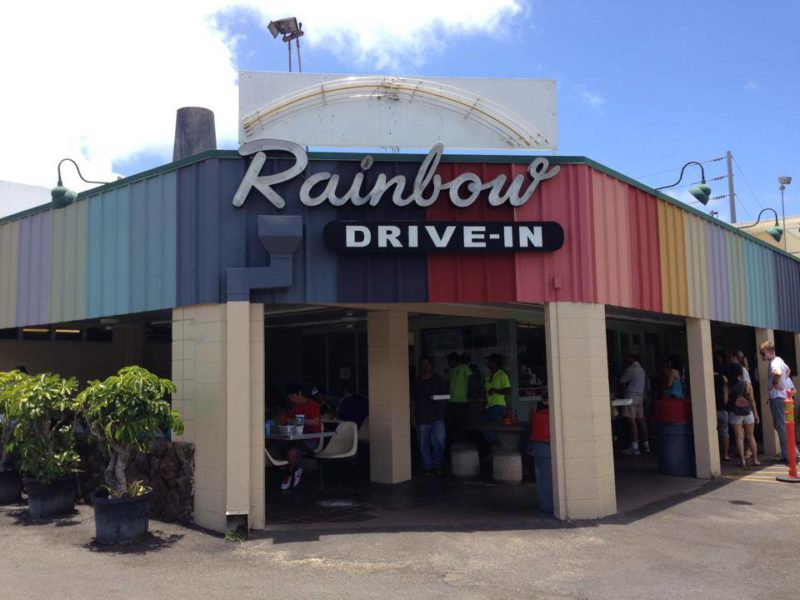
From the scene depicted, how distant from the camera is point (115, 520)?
24.5 feet

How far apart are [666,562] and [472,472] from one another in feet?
15.6

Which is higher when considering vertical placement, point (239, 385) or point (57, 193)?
point (57, 193)

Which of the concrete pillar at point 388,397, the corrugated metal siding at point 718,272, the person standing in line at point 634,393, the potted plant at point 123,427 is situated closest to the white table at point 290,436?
the concrete pillar at point 388,397

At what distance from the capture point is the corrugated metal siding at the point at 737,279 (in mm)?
12969

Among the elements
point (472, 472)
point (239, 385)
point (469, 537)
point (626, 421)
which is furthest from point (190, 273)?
point (626, 421)

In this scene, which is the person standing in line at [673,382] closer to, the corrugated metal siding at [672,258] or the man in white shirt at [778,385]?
the man in white shirt at [778,385]

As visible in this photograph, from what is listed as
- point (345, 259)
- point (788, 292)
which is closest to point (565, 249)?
point (345, 259)

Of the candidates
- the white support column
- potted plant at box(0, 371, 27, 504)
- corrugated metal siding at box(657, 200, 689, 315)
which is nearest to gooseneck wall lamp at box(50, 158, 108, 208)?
potted plant at box(0, 371, 27, 504)

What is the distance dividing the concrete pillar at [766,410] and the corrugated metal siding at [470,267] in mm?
8206

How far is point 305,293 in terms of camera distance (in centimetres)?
839

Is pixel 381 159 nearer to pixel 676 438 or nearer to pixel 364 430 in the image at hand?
pixel 364 430

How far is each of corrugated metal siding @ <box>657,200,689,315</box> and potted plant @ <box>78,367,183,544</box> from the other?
7.19 metres

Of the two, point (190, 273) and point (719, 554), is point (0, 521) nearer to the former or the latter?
point (190, 273)

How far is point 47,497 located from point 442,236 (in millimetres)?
5860
